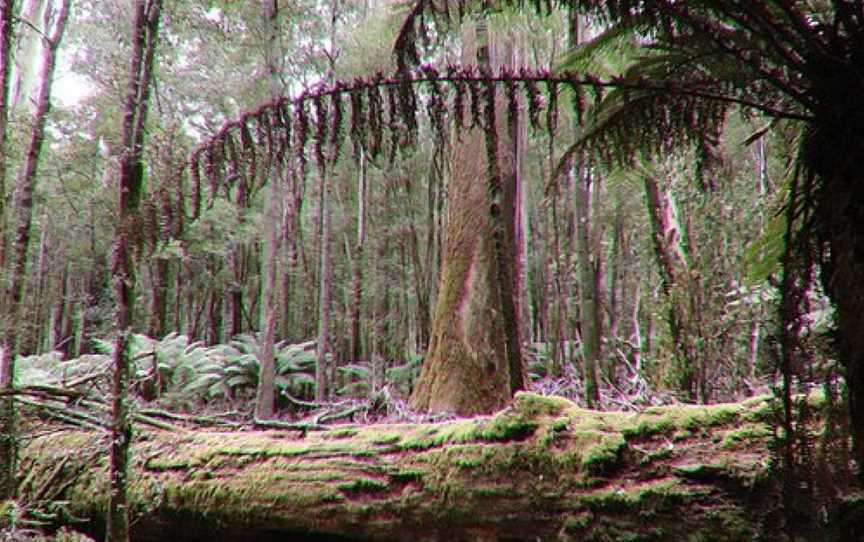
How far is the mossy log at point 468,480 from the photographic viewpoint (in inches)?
67.4

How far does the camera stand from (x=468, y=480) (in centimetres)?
207

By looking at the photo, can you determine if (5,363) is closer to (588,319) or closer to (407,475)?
(407,475)

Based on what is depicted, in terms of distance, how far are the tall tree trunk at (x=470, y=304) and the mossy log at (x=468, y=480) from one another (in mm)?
2101

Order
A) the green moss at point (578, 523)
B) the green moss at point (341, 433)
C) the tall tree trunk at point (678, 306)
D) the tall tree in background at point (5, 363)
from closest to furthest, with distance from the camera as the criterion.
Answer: the green moss at point (578, 523), the green moss at point (341, 433), the tall tree in background at point (5, 363), the tall tree trunk at point (678, 306)

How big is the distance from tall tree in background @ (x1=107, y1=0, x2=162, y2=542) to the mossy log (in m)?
0.59

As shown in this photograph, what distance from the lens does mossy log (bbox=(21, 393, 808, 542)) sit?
1.71 m

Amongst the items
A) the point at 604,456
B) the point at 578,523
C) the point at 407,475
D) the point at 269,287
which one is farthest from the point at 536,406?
the point at 269,287

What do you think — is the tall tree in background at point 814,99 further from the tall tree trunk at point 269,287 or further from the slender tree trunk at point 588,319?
the tall tree trunk at point 269,287

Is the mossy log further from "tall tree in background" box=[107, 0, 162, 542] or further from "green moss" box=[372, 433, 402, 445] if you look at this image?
"tall tree in background" box=[107, 0, 162, 542]

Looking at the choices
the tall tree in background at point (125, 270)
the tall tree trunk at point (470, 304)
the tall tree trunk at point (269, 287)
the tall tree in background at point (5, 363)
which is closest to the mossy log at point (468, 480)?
the tall tree in background at point (5, 363)

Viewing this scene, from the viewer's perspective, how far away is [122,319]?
2016 millimetres

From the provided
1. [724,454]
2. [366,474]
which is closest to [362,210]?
[366,474]

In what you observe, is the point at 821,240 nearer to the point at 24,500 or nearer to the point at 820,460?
the point at 820,460

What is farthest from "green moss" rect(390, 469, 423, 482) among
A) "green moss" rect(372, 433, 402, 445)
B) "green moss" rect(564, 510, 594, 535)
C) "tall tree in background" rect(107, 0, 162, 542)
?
"tall tree in background" rect(107, 0, 162, 542)
